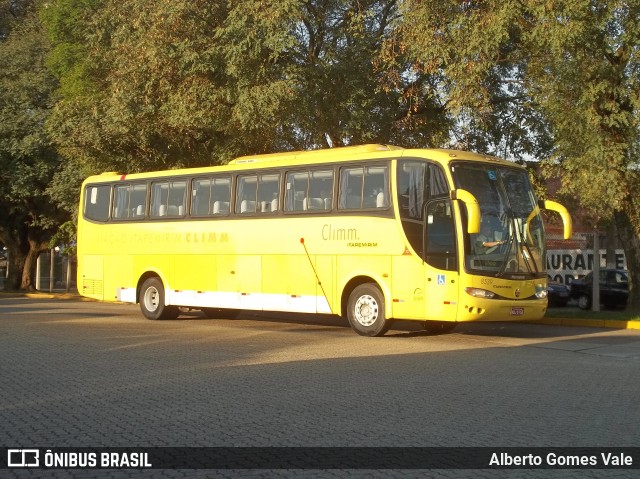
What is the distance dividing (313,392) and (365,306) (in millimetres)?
8009

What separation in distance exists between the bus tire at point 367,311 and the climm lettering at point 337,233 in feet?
3.48

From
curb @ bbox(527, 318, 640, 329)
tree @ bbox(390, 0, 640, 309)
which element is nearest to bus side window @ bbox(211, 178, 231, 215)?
tree @ bbox(390, 0, 640, 309)

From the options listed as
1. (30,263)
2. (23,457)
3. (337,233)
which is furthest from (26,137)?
(23,457)

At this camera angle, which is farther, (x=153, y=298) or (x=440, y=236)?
(x=153, y=298)

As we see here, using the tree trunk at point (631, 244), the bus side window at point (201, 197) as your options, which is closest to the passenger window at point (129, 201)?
the bus side window at point (201, 197)

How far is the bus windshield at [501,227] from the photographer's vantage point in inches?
668

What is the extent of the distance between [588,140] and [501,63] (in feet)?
12.3

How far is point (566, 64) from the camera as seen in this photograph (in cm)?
2100

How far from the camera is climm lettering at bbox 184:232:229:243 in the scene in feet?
69.8

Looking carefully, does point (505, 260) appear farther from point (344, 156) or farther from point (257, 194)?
point (257, 194)

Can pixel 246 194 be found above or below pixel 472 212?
above

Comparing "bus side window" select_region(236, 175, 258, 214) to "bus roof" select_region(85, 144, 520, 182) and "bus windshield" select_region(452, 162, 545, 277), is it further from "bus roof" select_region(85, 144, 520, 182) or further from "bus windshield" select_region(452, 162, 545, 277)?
"bus windshield" select_region(452, 162, 545, 277)

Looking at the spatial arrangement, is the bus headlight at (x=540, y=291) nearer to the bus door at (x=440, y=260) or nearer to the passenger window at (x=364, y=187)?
the bus door at (x=440, y=260)

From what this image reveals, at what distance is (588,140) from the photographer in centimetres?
2141
